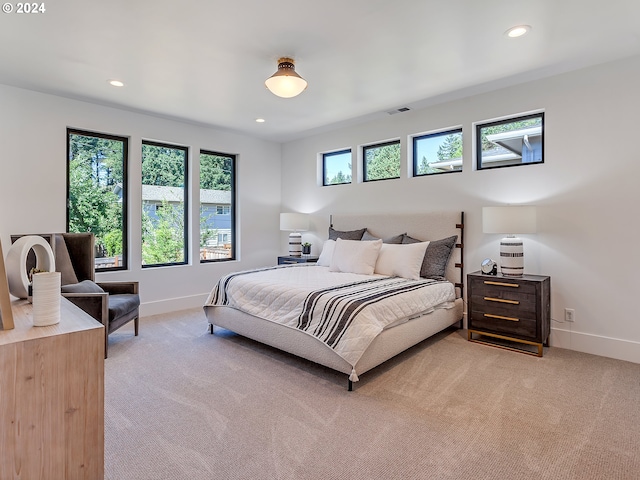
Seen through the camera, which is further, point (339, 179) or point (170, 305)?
point (339, 179)

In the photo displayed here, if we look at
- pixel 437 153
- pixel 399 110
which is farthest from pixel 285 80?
pixel 437 153

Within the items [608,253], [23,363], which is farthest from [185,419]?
[608,253]

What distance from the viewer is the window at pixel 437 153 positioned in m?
4.25

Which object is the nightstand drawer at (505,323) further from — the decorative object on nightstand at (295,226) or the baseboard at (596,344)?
the decorative object on nightstand at (295,226)

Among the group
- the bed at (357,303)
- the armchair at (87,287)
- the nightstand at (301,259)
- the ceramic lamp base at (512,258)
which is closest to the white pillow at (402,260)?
the bed at (357,303)

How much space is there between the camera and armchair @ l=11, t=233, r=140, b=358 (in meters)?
3.07

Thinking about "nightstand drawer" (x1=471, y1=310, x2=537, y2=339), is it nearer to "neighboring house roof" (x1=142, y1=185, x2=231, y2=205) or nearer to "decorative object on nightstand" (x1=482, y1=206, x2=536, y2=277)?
"decorative object on nightstand" (x1=482, y1=206, x2=536, y2=277)

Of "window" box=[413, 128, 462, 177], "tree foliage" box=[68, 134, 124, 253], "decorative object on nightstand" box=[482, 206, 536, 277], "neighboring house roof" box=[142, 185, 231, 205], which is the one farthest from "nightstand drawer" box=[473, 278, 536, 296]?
"tree foliage" box=[68, 134, 124, 253]

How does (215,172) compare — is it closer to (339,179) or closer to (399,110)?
(339,179)

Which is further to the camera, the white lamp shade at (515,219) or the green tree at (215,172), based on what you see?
the green tree at (215,172)

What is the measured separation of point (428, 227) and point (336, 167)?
1.91m

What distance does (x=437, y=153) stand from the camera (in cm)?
443

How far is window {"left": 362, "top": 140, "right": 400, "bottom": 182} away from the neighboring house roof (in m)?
2.21

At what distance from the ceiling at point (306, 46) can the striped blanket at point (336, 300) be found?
1.98m
